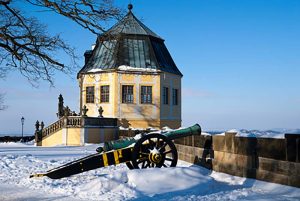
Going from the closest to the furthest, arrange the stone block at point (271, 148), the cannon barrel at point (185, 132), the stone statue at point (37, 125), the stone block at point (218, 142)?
the stone block at point (271, 148), the stone block at point (218, 142), the cannon barrel at point (185, 132), the stone statue at point (37, 125)

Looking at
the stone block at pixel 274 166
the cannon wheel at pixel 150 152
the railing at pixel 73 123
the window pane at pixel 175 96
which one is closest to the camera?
the stone block at pixel 274 166

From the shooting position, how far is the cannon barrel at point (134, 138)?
9.62m

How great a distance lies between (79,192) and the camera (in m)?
7.48

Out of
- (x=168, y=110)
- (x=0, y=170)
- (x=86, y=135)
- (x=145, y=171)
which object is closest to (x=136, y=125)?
(x=168, y=110)

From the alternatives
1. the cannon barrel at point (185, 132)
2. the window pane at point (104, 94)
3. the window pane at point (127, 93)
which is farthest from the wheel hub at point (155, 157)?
the window pane at point (104, 94)

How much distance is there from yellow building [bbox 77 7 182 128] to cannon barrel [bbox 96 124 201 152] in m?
19.5

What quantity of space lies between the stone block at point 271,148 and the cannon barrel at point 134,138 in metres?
2.27

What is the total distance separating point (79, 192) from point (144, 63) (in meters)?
24.2

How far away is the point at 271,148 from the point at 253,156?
2.25 ft

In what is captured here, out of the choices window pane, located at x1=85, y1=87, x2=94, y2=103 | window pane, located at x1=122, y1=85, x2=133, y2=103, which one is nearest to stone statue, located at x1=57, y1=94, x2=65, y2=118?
window pane, located at x1=85, y1=87, x2=94, y2=103

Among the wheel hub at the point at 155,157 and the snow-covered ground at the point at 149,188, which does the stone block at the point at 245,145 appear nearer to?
the snow-covered ground at the point at 149,188

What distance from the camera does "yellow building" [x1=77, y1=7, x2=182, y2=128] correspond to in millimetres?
30469

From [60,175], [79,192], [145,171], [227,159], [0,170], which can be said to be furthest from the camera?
[0,170]

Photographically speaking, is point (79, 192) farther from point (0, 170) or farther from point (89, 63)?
point (89, 63)
